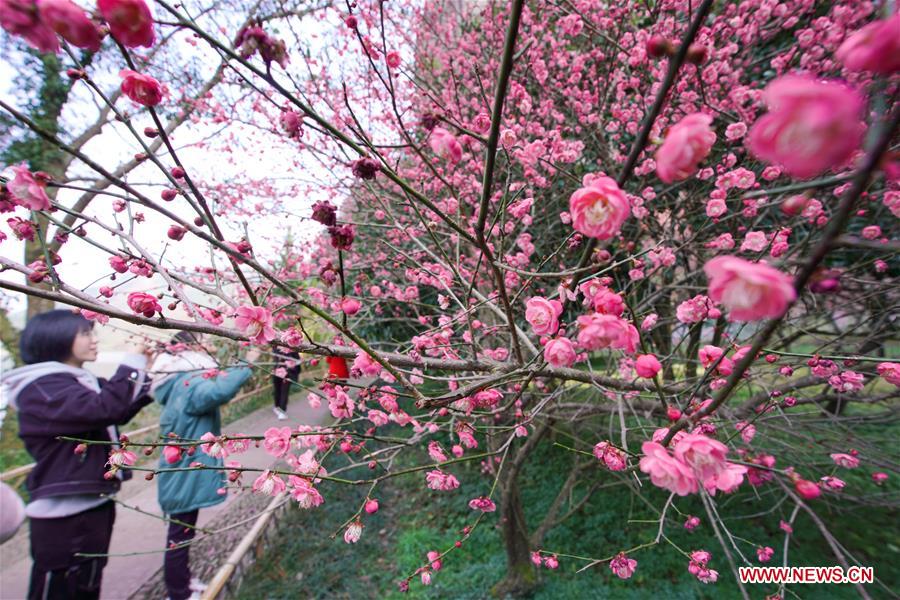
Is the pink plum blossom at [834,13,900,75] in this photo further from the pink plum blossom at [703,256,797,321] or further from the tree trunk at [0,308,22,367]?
the tree trunk at [0,308,22,367]

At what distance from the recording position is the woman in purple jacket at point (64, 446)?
2.11 meters

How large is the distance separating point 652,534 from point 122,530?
5.50m

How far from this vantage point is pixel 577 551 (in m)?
3.59

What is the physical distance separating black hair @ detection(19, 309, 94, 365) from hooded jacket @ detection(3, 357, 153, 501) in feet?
0.26

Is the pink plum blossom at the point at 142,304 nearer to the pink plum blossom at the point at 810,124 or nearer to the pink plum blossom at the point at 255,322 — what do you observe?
the pink plum blossom at the point at 255,322

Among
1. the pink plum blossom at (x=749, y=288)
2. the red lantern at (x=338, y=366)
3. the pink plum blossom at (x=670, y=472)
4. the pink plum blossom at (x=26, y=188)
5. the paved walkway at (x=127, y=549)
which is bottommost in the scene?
the paved walkway at (x=127, y=549)

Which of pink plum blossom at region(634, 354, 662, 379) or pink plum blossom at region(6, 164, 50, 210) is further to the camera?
pink plum blossom at region(634, 354, 662, 379)

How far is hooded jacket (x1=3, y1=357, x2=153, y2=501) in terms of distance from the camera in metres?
2.09

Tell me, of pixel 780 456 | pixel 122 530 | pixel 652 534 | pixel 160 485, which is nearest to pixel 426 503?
pixel 652 534

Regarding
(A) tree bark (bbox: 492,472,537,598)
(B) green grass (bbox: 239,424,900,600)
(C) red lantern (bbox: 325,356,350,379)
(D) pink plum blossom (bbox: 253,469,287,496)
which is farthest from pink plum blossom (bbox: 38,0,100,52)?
(B) green grass (bbox: 239,424,900,600)

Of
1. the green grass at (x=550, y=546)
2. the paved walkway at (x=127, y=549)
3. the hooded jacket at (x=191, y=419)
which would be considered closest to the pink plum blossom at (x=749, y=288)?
the hooded jacket at (x=191, y=419)

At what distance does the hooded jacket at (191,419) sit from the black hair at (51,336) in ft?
1.88

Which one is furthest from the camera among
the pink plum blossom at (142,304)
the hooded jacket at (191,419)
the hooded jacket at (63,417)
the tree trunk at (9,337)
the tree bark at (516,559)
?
the tree trunk at (9,337)

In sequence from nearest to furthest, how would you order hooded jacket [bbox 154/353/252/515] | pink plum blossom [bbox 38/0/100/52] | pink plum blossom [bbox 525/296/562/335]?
pink plum blossom [bbox 38/0/100/52], pink plum blossom [bbox 525/296/562/335], hooded jacket [bbox 154/353/252/515]
